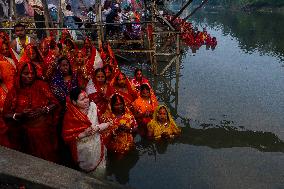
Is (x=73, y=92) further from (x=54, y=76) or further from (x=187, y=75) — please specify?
(x=187, y=75)

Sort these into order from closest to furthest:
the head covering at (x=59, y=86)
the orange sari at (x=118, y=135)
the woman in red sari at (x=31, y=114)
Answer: the woman in red sari at (x=31, y=114)
the head covering at (x=59, y=86)
the orange sari at (x=118, y=135)

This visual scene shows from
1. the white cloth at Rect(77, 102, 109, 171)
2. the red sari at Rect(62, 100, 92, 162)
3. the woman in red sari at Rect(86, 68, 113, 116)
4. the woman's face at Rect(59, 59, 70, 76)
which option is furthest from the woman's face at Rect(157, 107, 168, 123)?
the red sari at Rect(62, 100, 92, 162)

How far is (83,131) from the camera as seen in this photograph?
14.4ft

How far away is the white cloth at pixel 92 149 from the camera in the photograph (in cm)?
451

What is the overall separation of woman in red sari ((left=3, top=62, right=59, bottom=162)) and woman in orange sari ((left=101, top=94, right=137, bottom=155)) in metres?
1.29

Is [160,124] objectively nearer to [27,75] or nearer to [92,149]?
[92,149]

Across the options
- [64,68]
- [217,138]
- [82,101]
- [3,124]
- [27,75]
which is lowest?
[217,138]

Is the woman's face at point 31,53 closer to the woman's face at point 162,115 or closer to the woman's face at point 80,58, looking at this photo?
the woman's face at point 80,58

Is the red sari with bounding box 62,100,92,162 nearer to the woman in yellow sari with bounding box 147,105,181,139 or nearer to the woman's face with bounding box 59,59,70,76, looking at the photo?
the woman's face with bounding box 59,59,70,76

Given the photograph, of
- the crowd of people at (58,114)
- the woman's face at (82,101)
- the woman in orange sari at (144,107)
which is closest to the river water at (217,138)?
the woman in orange sari at (144,107)

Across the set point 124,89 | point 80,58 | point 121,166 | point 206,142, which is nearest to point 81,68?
point 80,58

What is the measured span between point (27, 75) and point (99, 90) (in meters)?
2.06

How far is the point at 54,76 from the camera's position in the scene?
544 cm

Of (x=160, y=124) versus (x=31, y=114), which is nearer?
(x=31, y=114)
